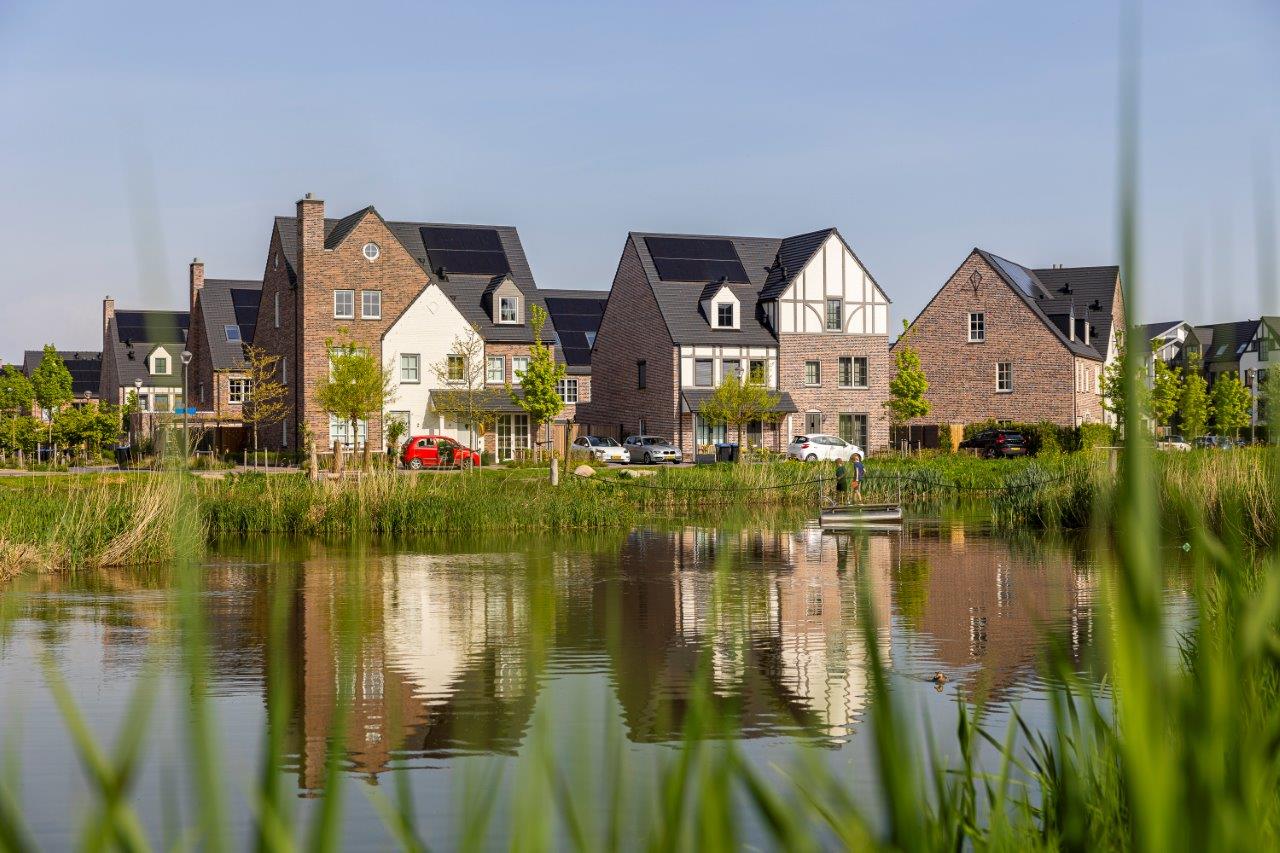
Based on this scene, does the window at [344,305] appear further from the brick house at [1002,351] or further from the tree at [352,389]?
the brick house at [1002,351]

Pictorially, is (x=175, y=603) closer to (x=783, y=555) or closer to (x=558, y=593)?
(x=558, y=593)

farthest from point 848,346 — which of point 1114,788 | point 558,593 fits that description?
point 1114,788

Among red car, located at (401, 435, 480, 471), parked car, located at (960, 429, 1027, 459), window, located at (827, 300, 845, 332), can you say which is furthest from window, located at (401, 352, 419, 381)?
parked car, located at (960, 429, 1027, 459)

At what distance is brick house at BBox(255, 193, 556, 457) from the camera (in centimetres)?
5203

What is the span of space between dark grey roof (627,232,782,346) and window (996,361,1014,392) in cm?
1162

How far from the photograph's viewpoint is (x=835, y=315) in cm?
5678

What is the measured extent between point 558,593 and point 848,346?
4119 centimetres

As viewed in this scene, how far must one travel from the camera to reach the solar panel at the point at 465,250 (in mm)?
57000

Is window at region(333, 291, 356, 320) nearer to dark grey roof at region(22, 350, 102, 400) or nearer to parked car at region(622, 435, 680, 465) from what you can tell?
parked car at region(622, 435, 680, 465)

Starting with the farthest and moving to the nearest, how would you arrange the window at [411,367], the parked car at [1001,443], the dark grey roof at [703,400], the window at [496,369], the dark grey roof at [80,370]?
1. the dark grey roof at [80,370]
2. the window at [496,369]
3. the dark grey roof at [703,400]
4. the window at [411,367]
5. the parked car at [1001,443]

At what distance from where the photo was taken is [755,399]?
168 feet

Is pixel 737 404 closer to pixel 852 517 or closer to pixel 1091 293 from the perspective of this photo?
pixel 852 517

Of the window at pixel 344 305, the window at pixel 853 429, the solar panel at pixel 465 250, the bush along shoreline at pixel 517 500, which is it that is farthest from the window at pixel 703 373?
the bush along shoreline at pixel 517 500

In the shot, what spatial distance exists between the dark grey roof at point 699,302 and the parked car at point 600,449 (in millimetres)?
5063
